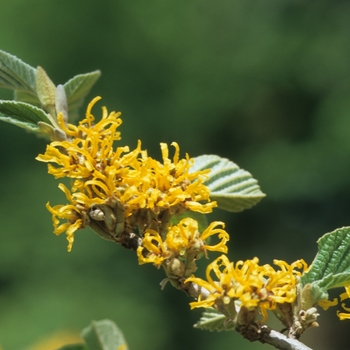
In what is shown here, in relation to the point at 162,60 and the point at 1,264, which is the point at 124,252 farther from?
the point at 162,60

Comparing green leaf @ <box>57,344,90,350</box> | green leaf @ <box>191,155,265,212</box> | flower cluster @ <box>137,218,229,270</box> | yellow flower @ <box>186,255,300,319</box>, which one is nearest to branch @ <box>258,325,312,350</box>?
yellow flower @ <box>186,255,300,319</box>

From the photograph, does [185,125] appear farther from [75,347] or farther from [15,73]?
[75,347]

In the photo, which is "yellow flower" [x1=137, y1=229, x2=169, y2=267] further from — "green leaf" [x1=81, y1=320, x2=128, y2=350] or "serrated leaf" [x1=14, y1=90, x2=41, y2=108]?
"serrated leaf" [x1=14, y1=90, x2=41, y2=108]

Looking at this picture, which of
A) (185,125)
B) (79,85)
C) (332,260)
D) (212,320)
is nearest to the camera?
(332,260)

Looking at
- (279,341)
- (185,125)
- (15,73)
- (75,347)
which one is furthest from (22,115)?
(185,125)

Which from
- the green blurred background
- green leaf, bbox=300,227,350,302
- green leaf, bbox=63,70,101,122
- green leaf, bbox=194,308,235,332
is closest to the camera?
green leaf, bbox=300,227,350,302

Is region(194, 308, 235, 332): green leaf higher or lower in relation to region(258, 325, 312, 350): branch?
higher
